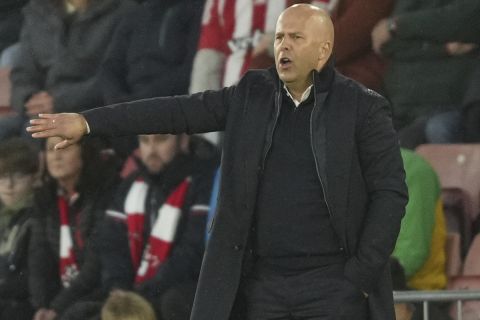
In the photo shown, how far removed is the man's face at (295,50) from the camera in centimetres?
464

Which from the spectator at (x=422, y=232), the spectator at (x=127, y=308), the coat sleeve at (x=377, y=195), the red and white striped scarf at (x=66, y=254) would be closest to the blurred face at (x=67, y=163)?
the red and white striped scarf at (x=66, y=254)

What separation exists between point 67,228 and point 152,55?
1.15 meters

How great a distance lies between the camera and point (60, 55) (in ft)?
29.2

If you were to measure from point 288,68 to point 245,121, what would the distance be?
0.71ft

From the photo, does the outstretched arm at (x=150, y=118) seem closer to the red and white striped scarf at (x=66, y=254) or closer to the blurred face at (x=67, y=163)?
the red and white striped scarf at (x=66, y=254)

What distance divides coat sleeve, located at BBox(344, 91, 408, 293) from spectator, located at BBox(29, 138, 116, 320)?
3.09 metres

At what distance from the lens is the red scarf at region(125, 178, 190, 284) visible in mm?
7367

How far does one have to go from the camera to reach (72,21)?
29.2 feet

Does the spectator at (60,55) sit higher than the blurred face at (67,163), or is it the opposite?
the spectator at (60,55)

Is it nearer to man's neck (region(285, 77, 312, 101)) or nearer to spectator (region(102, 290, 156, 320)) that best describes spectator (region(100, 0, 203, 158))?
spectator (region(102, 290, 156, 320))

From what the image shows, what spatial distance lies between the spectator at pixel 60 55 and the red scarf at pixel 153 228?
1178mm

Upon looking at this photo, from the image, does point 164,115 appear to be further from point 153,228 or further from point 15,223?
point 15,223

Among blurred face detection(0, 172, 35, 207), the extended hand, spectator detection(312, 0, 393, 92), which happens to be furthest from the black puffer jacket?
the extended hand

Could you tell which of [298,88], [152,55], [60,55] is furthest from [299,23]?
[60,55]
